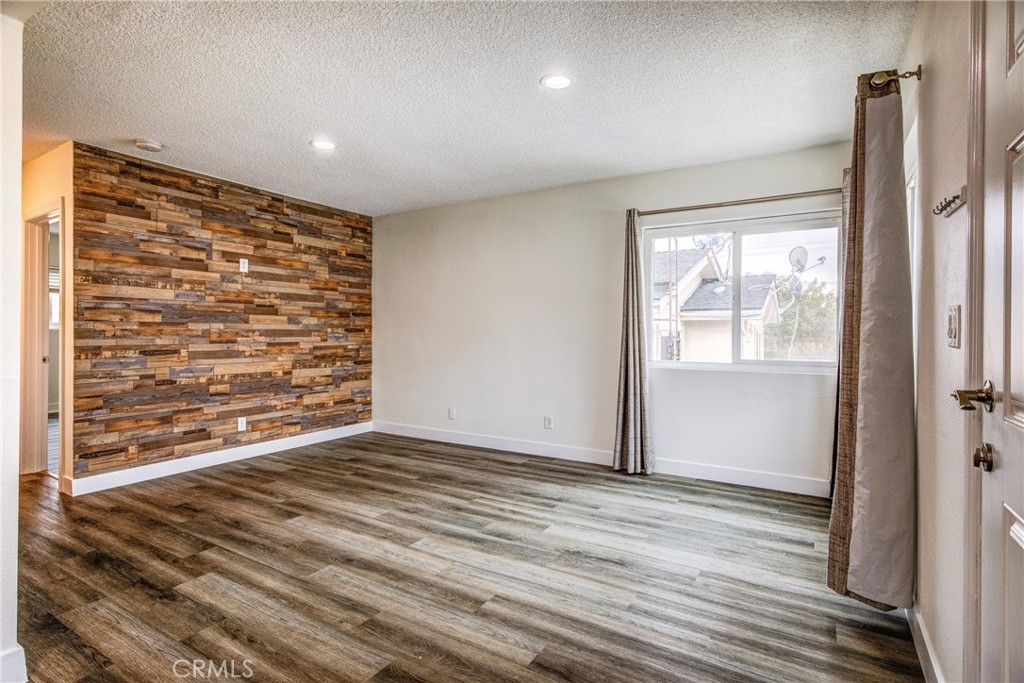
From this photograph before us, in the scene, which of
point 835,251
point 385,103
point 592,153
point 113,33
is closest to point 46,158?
point 113,33

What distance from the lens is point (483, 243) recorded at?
5.24m

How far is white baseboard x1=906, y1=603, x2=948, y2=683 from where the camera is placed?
62.9 inches

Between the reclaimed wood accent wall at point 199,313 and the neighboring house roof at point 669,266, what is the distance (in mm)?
3400

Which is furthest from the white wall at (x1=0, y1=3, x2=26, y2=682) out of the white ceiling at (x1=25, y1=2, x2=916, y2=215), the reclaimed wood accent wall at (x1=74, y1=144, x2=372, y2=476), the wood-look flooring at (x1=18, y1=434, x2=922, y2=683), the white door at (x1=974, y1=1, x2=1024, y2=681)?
the white door at (x1=974, y1=1, x2=1024, y2=681)

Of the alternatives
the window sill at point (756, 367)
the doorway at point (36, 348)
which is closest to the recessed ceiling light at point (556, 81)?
the window sill at point (756, 367)

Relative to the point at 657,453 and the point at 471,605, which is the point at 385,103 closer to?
the point at 471,605

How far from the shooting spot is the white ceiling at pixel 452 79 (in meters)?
2.20

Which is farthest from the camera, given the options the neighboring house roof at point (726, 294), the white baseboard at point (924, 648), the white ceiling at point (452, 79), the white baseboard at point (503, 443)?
the white baseboard at point (503, 443)

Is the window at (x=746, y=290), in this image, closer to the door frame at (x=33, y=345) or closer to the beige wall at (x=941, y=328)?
the beige wall at (x=941, y=328)

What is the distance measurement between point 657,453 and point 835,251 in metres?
2.03

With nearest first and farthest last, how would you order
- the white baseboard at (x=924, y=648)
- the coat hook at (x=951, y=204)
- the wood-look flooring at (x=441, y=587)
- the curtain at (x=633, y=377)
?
the coat hook at (x=951, y=204), the white baseboard at (x=924, y=648), the wood-look flooring at (x=441, y=587), the curtain at (x=633, y=377)

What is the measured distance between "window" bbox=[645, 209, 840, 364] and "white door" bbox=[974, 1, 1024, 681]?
2.62 metres

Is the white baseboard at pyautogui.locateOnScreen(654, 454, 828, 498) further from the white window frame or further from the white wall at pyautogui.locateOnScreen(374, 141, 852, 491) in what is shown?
the white window frame

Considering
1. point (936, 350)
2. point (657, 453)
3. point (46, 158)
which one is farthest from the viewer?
point (657, 453)
